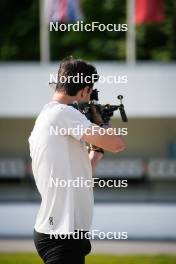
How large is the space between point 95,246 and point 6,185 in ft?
13.2

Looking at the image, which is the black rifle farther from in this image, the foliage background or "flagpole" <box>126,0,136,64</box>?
the foliage background

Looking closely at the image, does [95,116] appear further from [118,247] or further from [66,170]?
[118,247]

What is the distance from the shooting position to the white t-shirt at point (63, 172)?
12.8 ft

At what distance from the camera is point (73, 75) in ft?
12.9

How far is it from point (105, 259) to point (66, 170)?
14.7 ft

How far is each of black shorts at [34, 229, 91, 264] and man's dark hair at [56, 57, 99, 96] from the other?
62 centimetres

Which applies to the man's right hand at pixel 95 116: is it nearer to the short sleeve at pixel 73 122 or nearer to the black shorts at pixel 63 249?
the short sleeve at pixel 73 122

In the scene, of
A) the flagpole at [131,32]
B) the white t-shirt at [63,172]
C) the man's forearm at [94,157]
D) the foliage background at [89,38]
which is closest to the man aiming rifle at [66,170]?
the white t-shirt at [63,172]

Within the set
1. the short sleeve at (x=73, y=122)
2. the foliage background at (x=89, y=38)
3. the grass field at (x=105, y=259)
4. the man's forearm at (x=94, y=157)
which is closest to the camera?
the short sleeve at (x=73, y=122)

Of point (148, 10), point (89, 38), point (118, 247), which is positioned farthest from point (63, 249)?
point (89, 38)

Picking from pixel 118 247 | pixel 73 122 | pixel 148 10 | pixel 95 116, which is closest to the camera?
pixel 73 122

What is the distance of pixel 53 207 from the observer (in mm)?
3914

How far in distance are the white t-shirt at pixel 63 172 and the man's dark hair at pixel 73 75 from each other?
0.28 feet

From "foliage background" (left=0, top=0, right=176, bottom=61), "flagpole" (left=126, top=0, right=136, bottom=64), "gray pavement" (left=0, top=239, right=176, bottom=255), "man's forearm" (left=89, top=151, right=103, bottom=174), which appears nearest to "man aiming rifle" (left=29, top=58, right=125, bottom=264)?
"man's forearm" (left=89, top=151, right=103, bottom=174)
